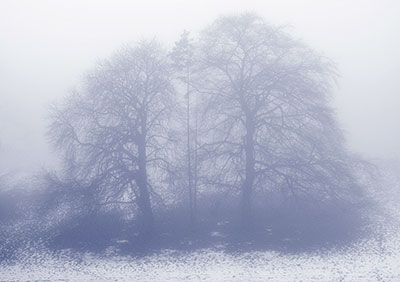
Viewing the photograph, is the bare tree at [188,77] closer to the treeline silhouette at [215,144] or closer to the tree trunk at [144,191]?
the treeline silhouette at [215,144]

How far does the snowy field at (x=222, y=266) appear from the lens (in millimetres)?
22891

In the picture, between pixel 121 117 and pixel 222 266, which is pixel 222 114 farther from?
pixel 222 266

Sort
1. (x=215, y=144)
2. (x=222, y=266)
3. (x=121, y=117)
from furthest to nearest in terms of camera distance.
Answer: (x=121, y=117)
(x=215, y=144)
(x=222, y=266)

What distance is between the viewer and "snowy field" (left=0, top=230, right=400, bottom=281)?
22.9 m

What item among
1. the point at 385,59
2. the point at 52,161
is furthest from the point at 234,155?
the point at 385,59

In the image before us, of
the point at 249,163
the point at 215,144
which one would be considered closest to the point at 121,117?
the point at 215,144

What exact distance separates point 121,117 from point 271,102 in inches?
387

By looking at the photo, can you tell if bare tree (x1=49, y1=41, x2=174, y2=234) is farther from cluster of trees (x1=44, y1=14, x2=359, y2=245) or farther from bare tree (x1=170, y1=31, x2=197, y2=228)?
bare tree (x1=170, y1=31, x2=197, y2=228)

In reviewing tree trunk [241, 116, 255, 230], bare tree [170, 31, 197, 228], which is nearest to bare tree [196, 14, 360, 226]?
tree trunk [241, 116, 255, 230]

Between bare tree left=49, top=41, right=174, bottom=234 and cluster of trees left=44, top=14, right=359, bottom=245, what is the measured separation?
2.7 inches

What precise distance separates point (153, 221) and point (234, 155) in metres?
7.15

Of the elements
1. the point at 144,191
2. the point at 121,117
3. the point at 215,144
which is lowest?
the point at 144,191

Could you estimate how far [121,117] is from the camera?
30.1 meters

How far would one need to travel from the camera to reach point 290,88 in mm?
29016
